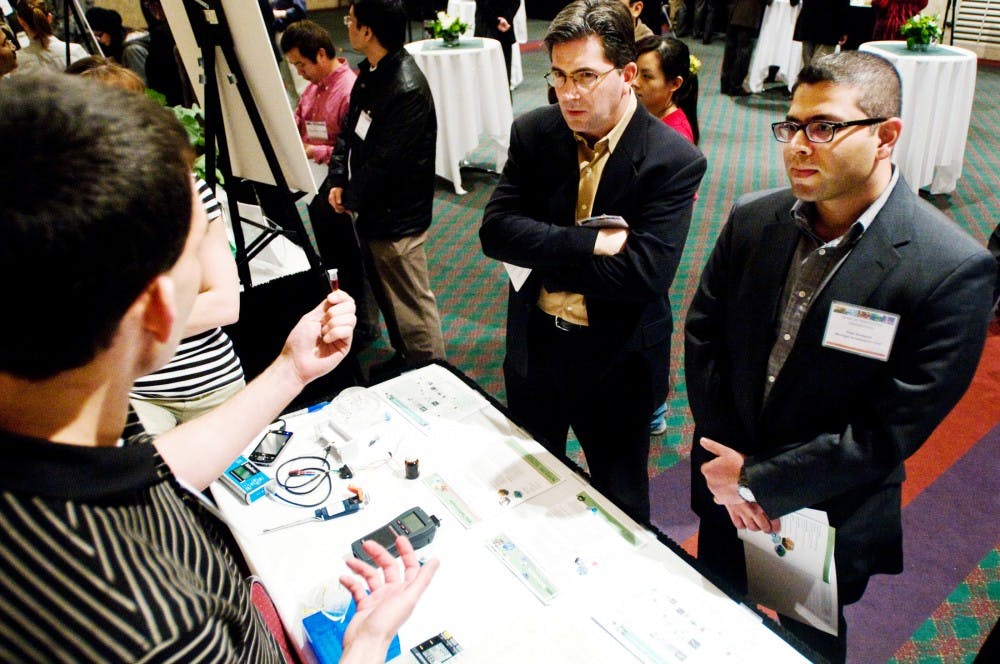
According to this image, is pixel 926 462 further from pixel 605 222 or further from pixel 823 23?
pixel 823 23

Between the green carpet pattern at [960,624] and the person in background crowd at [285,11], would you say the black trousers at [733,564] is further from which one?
the person in background crowd at [285,11]

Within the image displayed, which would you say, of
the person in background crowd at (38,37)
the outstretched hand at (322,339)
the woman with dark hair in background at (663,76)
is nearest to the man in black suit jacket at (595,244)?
the outstretched hand at (322,339)

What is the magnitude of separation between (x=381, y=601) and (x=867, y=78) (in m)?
1.22

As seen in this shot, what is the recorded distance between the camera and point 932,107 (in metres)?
4.61

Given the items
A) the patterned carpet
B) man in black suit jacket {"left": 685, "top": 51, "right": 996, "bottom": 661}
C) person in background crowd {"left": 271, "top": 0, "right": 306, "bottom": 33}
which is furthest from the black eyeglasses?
person in background crowd {"left": 271, "top": 0, "right": 306, "bottom": 33}

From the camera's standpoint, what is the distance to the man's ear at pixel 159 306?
62 centimetres

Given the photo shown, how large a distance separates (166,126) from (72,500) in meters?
0.34

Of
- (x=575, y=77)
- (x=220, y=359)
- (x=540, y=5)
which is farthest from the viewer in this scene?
(x=540, y=5)

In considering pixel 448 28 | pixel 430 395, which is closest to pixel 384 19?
pixel 430 395

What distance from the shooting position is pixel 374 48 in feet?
8.57

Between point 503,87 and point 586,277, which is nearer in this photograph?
point 586,277

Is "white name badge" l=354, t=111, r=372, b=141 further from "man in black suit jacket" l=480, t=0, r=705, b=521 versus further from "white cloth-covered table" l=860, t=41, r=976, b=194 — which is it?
"white cloth-covered table" l=860, t=41, r=976, b=194

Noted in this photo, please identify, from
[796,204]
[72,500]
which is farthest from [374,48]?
[72,500]

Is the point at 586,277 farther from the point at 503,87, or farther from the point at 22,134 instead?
the point at 503,87
